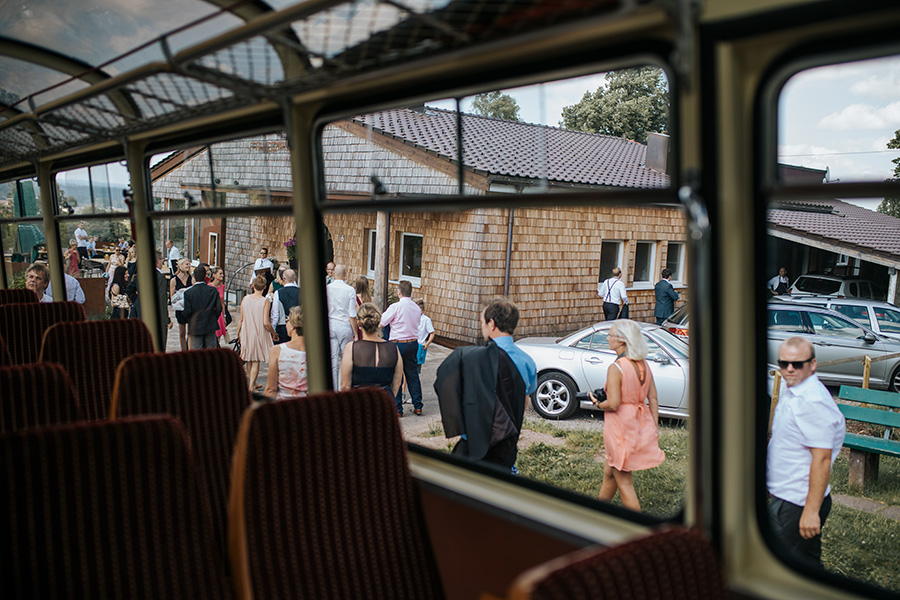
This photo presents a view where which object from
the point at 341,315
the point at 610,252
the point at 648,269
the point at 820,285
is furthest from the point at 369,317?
the point at 820,285

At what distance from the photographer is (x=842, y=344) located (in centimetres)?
681

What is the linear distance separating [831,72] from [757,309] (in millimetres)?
565

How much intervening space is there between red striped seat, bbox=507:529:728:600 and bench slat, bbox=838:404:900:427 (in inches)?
189

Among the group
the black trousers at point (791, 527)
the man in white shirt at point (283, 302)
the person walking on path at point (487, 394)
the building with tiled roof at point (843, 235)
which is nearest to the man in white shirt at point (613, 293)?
the person walking on path at point (487, 394)

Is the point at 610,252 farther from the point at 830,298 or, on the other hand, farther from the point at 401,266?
the point at 830,298

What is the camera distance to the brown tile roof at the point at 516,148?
7.14 feet

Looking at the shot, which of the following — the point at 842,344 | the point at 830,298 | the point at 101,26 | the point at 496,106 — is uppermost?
the point at 101,26

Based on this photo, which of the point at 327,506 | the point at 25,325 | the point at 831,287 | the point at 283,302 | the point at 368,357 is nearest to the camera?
the point at 327,506

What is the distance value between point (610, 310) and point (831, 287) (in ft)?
8.77

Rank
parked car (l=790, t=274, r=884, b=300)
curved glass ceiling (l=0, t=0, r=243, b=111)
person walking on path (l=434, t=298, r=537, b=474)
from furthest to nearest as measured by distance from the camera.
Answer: parked car (l=790, t=274, r=884, b=300) < person walking on path (l=434, t=298, r=537, b=474) < curved glass ceiling (l=0, t=0, r=243, b=111)

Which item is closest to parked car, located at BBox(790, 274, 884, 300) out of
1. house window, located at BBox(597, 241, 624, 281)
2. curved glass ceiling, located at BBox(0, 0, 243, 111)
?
house window, located at BBox(597, 241, 624, 281)

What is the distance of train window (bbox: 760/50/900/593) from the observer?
1.61 m

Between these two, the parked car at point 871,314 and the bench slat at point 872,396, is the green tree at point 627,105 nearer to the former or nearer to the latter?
the bench slat at point 872,396

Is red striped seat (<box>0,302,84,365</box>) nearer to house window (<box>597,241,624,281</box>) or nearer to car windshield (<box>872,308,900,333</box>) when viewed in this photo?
house window (<box>597,241,624,281</box>)
